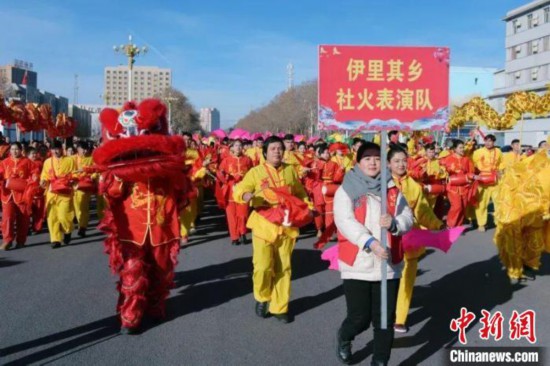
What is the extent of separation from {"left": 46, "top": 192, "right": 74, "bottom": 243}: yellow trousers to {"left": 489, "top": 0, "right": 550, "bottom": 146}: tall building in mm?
43813

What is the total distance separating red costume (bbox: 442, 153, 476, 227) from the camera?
1095 centimetres

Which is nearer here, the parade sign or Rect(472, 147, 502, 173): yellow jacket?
the parade sign

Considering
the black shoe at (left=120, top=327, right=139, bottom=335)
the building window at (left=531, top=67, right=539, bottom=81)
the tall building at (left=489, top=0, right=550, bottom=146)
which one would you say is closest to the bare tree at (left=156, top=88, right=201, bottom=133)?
the tall building at (left=489, top=0, right=550, bottom=146)

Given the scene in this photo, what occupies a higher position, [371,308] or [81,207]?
[81,207]

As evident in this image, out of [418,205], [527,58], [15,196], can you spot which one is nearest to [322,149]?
[15,196]

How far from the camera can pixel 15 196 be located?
9281mm

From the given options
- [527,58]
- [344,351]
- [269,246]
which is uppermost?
[527,58]

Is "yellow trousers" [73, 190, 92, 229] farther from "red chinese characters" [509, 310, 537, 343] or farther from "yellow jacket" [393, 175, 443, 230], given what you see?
"red chinese characters" [509, 310, 537, 343]

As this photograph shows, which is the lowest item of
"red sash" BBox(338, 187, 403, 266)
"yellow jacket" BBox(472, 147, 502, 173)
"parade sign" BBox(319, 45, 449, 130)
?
"red sash" BBox(338, 187, 403, 266)

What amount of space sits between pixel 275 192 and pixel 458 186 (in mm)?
6563

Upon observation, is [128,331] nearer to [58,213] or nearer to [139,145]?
[139,145]

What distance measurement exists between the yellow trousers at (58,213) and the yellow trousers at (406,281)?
6270 millimetres

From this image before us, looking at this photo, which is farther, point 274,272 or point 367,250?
point 274,272

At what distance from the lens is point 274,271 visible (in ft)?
18.3
